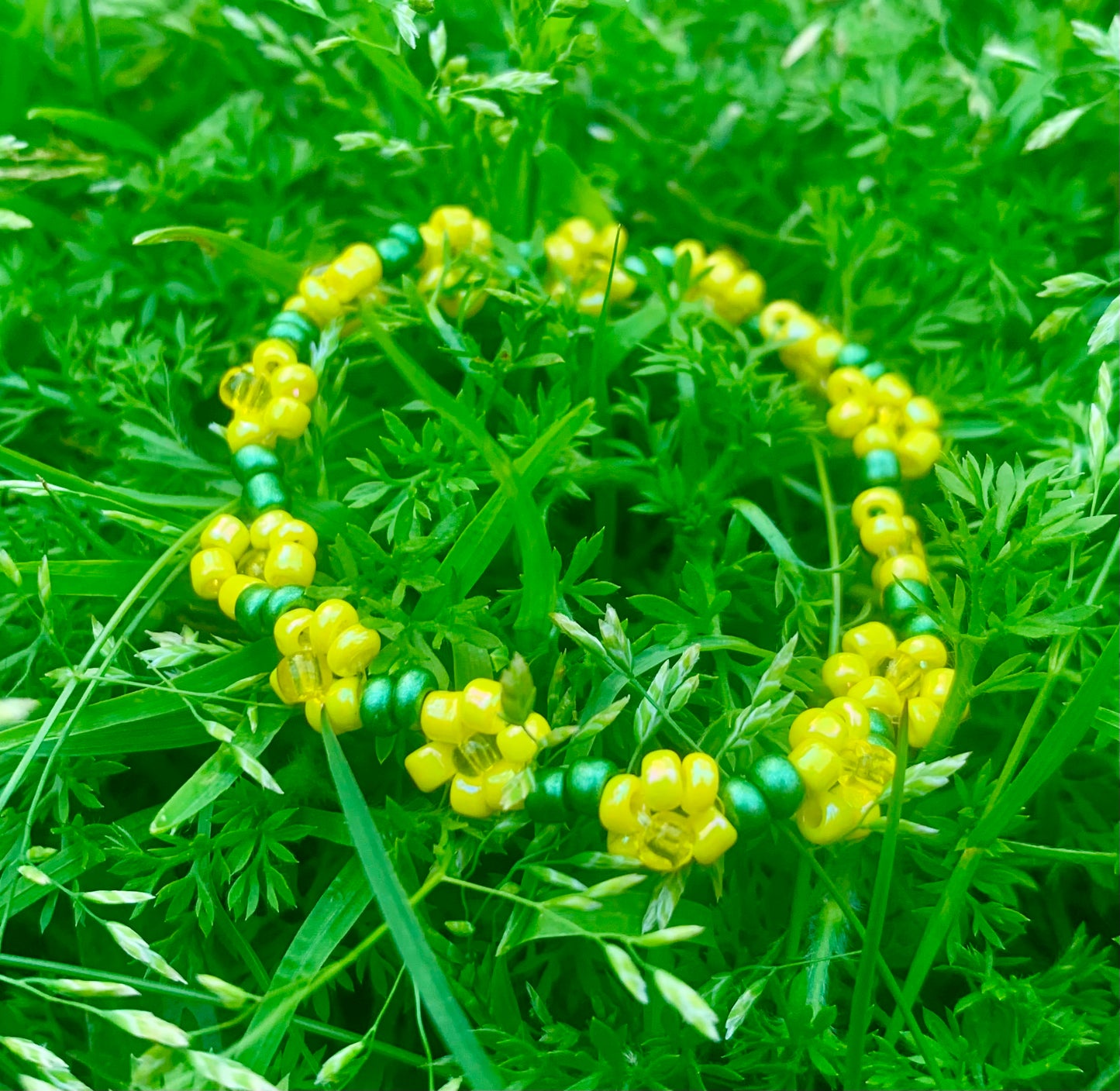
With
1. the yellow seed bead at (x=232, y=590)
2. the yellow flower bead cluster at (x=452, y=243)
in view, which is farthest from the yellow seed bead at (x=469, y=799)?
the yellow flower bead cluster at (x=452, y=243)

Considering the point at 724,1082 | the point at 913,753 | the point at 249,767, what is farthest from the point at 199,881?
the point at 913,753

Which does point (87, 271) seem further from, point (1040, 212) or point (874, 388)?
point (1040, 212)

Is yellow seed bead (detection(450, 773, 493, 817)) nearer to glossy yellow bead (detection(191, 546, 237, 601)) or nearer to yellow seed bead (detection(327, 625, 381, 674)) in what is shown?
yellow seed bead (detection(327, 625, 381, 674))

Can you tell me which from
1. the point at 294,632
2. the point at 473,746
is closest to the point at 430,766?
the point at 473,746

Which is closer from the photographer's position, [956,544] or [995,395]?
[956,544]

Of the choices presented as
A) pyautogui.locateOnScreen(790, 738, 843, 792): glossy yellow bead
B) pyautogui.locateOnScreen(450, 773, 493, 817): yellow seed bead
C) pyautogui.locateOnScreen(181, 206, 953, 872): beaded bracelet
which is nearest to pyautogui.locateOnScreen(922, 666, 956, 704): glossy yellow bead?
pyautogui.locateOnScreen(181, 206, 953, 872): beaded bracelet

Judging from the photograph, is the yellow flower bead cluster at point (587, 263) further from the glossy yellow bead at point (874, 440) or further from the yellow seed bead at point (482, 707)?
the yellow seed bead at point (482, 707)

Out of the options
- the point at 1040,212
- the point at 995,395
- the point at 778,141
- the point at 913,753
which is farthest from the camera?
the point at 778,141
